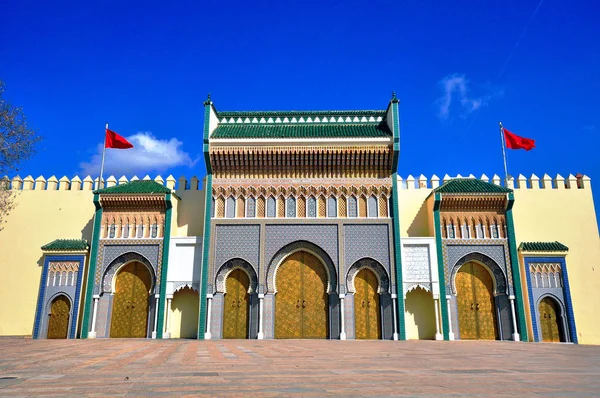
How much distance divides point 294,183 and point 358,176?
2.51 metres

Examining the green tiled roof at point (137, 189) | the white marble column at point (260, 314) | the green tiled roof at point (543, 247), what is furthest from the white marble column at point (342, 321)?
the green tiled roof at point (137, 189)

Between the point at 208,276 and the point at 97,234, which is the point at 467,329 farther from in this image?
the point at 97,234

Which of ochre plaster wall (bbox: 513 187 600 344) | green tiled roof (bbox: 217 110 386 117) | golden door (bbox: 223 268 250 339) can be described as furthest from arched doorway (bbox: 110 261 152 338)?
A: ochre plaster wall (bbox: 513 187 600 344)

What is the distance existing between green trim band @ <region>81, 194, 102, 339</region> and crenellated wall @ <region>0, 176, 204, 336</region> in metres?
1.70

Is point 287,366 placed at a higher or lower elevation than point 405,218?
lower

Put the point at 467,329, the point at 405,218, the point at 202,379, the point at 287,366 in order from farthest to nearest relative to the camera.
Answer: the point at 405,218, the point at 467,329, the point at 287,366, the point at 202,379

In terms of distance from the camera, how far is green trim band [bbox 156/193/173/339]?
1656 cm

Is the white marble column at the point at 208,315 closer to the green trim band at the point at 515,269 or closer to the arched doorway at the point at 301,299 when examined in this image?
the arched doorway at the point at 301,299

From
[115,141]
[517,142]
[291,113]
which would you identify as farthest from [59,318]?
[517,142]

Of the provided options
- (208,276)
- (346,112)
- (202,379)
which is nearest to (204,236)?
(208,276)

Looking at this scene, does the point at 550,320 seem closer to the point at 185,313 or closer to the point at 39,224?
the point at 185,313

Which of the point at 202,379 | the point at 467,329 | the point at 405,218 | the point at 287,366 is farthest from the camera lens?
the point at 405,218

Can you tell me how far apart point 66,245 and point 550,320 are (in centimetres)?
1830

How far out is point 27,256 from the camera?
19.0 meters
